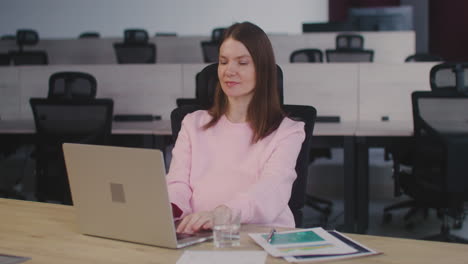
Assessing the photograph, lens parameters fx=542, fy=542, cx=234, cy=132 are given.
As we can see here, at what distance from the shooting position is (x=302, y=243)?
1115mm

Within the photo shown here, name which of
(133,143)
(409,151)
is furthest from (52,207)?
(409,151)

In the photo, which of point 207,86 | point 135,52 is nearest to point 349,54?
point 135,52

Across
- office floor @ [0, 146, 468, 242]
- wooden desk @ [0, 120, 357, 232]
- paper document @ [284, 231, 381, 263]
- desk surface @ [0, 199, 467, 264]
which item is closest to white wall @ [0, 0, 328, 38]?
office floor @ [0, 146, 468, 242]

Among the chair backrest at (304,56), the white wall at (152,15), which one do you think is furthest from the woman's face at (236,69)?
the white wall at (152,15)

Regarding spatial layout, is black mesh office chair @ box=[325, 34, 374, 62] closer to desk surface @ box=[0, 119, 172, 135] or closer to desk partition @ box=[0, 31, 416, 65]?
desk partition @ box=[0, 31, 416, 65]

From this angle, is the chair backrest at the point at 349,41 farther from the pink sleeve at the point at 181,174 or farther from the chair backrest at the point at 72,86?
the pink sleeve at the point at 181,174

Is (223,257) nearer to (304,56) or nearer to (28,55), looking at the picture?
(304,56)

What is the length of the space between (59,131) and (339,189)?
88.9 inches

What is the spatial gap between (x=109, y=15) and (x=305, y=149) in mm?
8642

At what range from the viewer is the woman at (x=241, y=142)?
4.98ft

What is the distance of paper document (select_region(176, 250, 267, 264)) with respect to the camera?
103 cm

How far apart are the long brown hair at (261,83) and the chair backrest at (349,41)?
15.6 feet

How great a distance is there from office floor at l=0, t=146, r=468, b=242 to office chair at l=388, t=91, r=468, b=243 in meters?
0.60

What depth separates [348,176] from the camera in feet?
10.1
